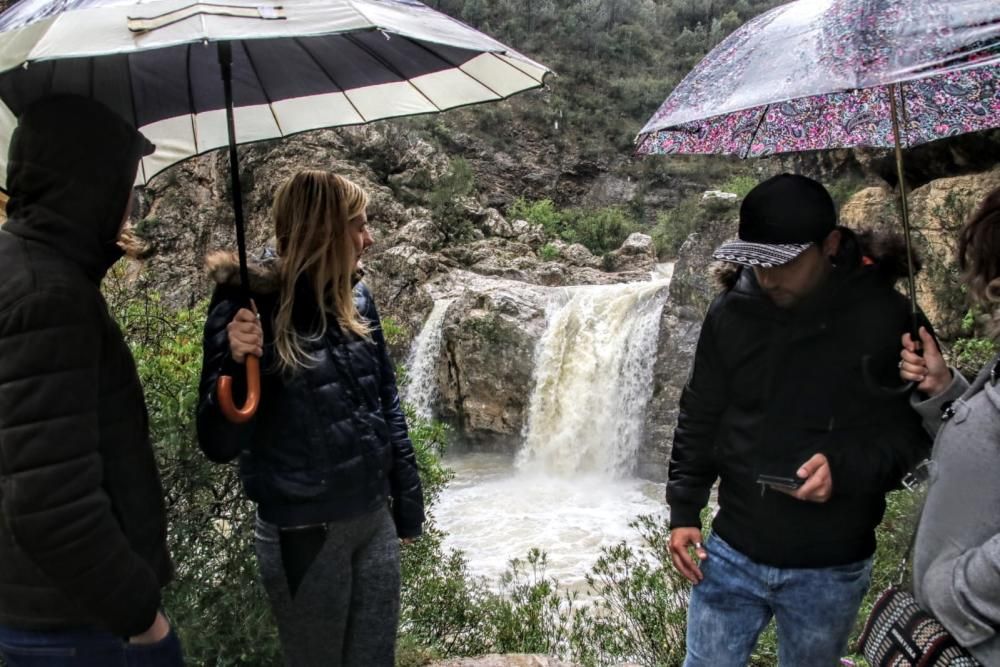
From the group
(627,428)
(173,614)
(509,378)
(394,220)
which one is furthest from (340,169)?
(173,614)

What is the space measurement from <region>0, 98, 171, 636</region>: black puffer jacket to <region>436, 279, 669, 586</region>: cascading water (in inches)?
279

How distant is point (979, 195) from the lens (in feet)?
22.0

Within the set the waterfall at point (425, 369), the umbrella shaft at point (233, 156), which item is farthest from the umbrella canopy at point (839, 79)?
the waterfall at point (425, 369)

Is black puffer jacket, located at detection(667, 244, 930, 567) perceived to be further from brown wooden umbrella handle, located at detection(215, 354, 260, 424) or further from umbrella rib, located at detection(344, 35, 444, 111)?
brown wooden umbrella handle, located at detection(215, 354, 260, 424)

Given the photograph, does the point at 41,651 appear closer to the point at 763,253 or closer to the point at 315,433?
the point at 315,433

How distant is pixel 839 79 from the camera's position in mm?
1527

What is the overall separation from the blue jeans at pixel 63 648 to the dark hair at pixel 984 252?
1.66 m

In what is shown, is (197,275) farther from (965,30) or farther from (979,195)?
(965,30)

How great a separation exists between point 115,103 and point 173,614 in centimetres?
163

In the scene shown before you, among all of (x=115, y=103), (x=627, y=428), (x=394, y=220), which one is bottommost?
(x=627, y=428)

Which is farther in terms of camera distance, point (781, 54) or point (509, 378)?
point (509, 378)

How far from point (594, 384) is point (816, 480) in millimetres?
9607

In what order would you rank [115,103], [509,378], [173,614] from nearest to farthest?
[115,103], [173,614], [509,378]

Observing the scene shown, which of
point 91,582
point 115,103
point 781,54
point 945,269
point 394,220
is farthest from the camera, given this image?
point 394,220
